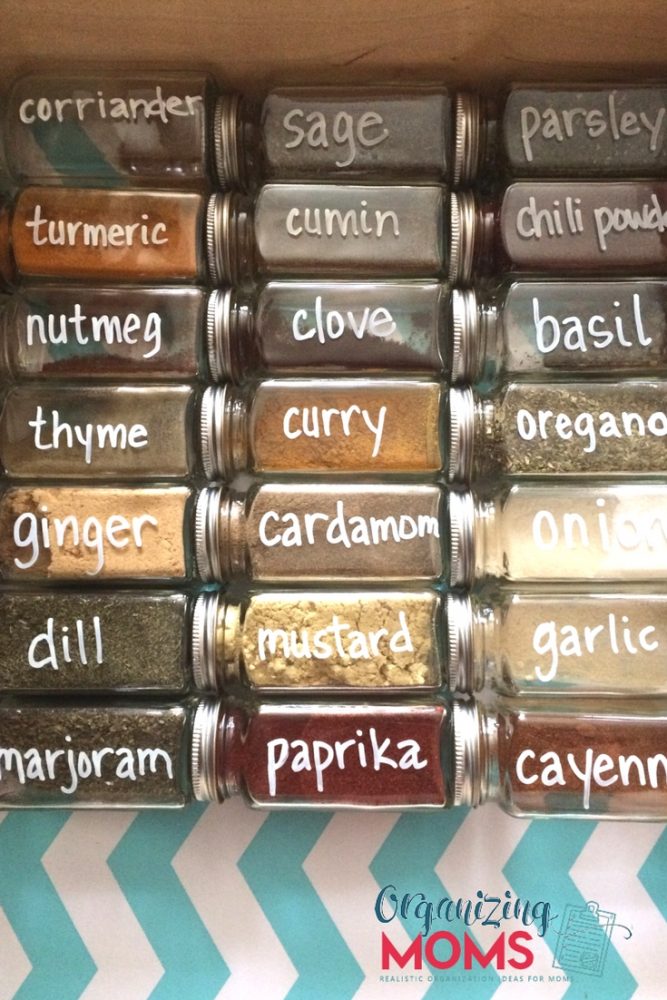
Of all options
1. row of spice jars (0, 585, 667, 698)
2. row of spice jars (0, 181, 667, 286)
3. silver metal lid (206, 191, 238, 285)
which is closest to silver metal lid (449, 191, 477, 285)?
row of spice jars (0, 181, 667, 286)

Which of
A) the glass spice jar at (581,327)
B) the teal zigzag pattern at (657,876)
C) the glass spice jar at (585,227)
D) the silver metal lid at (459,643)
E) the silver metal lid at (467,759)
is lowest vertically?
the teal zigzag pattern at (657,876)

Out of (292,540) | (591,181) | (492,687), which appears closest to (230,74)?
(591,181)

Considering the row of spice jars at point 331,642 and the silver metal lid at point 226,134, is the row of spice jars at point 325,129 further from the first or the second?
the row of spice jars at point 331,642

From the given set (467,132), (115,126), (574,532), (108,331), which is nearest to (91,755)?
(108,331)

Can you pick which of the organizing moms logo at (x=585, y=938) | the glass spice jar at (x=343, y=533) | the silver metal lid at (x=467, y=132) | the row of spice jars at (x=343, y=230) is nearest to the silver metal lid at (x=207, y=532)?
the glass spice jar at (x=343, y=533)

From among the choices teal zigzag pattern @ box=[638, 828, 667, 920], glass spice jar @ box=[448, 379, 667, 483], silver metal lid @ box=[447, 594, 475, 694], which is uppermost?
glass spice jar @ box=[448, 379, 667, 483]

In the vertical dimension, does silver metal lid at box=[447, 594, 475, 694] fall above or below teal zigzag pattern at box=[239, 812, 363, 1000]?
above

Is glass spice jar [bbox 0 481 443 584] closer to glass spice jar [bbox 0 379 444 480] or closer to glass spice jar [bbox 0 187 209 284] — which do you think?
glass spice jar [bbox 0 379 444 480]
